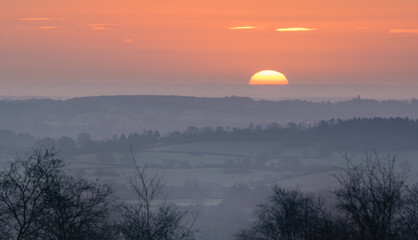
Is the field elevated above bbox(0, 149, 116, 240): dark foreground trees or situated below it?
above

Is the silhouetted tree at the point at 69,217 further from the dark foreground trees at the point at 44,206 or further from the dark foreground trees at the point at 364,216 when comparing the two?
the dark foreground trees at the point at 364,216

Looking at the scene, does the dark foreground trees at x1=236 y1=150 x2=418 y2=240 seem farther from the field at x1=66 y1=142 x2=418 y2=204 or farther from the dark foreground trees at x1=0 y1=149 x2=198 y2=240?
the field at x1=66 y1=142 x2=418 y2=204

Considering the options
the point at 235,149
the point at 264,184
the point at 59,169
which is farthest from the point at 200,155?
the point at 59,169

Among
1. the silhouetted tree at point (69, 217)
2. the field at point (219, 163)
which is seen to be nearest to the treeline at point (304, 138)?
the field at point (219, 163)

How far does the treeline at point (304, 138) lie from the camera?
146500 mm

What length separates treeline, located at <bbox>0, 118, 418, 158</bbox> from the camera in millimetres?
146500

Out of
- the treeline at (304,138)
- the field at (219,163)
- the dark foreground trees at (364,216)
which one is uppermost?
the treeline at (304,138)

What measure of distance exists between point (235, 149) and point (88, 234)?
131084mm

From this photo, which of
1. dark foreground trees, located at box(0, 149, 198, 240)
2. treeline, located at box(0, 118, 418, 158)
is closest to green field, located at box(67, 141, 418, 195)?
treeline, located at box(0, 118, 418, 158)

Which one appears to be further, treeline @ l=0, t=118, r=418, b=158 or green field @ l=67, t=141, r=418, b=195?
treeline @ l=0, t=118, r=418, b=158

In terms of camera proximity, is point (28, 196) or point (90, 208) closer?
point (28, 196)

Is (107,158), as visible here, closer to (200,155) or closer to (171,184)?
(200,155)

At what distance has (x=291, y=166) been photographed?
12494 cm

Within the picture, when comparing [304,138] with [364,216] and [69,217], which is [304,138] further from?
[69,217]
